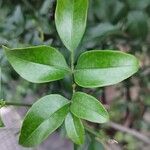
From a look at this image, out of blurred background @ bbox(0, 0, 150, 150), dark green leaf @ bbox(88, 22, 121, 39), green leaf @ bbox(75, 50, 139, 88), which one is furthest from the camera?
dark green leaf @ bbox(88, 22, 121, 39)

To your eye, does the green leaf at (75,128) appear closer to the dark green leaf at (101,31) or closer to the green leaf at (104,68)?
the green leaf at (104,68)

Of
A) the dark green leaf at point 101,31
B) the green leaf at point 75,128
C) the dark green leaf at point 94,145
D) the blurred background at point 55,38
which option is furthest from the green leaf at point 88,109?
the dark green leaf at point 101,31

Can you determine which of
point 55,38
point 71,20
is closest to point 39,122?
point 71,20

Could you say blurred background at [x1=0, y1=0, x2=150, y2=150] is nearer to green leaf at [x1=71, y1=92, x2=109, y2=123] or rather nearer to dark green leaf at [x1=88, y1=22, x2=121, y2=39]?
dark green leaf at [x1=88, y1=22, x2=121, y2=39]

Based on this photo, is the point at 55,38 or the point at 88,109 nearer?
the point at 88,109

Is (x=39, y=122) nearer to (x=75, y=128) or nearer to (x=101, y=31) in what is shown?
(x=75, y=128)

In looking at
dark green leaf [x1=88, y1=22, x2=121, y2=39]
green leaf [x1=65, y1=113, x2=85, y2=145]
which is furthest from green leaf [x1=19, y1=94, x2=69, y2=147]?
dark green leaf [x1=88, y1=22, x2=121, y2=39]

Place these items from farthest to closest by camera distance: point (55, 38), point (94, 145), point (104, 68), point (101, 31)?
point (101, 31), point (55, 38), point (94, 145), point (104, 68)
